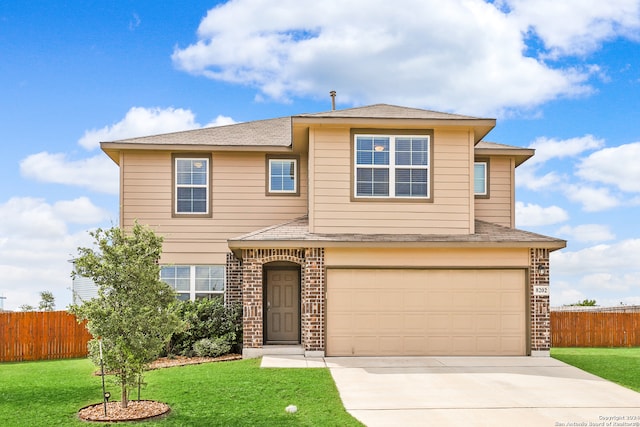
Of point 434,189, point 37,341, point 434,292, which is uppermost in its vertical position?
point 434,189

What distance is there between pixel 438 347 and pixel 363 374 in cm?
334

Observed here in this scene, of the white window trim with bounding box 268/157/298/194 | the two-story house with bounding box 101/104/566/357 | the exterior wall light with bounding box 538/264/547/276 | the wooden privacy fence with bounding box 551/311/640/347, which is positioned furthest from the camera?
the wooden privacy fence with bounding box 551/311/640/347

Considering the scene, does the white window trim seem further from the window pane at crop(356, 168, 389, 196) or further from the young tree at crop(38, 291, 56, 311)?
the young tree at crop(38, 291, 56, 311)

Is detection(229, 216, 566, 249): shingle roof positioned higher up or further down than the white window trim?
further down

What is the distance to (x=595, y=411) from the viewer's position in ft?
35.6

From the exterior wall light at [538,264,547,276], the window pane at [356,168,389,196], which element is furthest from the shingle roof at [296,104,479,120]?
the exterior wall light at [538,264,547,276]

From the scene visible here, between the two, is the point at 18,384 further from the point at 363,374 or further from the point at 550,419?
the point at 550,419

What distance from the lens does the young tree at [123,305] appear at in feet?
34.0

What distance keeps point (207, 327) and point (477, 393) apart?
781 cm

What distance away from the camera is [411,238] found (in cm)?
1652

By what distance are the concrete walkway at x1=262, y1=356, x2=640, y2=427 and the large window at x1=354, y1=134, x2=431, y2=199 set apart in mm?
4059

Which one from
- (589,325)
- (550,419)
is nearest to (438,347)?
(550,419)

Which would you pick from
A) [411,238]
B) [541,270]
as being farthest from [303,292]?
[541,270]

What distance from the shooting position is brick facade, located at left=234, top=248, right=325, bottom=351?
53.2ft
